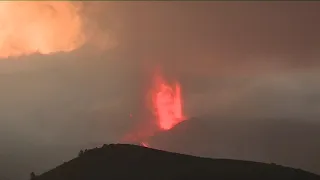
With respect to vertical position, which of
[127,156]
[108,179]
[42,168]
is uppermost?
[42,168]

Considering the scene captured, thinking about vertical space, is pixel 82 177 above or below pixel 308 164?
below

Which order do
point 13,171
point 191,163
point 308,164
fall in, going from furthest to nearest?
point 13,171
point 308,164
point 191,163

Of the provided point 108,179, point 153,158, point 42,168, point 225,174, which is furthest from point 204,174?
point 42,168

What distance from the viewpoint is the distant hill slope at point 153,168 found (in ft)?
81.1

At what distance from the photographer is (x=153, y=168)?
2564cm

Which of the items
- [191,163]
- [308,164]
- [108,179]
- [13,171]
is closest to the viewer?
[108,179]

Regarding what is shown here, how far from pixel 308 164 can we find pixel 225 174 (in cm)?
1847

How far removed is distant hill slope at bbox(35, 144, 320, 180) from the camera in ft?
81.1

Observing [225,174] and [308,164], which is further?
[308,164]

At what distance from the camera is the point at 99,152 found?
88.1 feet

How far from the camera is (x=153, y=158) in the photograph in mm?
26469

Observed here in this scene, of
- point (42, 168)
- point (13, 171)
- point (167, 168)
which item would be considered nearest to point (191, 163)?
point (167, 168)

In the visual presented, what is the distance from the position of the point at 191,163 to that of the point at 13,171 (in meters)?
25.9

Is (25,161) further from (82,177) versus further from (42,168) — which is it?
(82,177)
